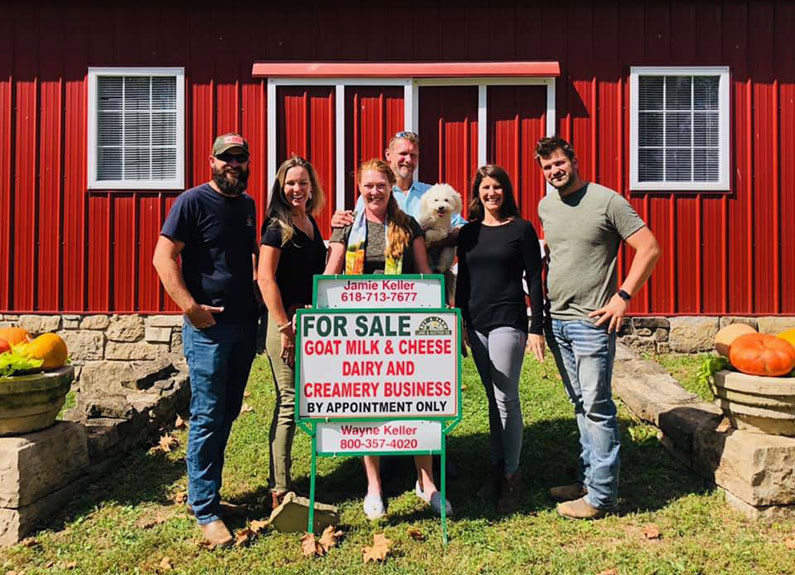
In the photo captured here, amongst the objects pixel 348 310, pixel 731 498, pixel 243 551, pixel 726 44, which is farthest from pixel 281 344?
pixel 726 44

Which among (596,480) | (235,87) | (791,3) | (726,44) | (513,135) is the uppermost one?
(791,3)

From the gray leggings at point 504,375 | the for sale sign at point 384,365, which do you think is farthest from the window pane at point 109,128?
the gray leggings at point 504,375

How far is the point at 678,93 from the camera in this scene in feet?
25.1

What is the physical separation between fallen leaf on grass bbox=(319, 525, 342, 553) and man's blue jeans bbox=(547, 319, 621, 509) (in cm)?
148

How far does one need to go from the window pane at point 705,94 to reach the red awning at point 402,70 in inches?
73.4

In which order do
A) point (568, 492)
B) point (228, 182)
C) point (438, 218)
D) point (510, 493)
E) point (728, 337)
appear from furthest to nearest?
point (438, 218), point (728, 337), point (568, 492), point (510, 493), point (228, 182)

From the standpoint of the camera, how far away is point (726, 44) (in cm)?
758

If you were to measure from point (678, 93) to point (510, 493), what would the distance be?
6.20m

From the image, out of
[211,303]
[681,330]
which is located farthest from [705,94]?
[211,303]

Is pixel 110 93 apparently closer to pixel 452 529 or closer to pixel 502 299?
pixel 502 299

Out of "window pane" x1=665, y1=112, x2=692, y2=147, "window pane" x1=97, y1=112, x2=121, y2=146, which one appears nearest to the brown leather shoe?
"window pane" x1=97, y1=112, x2=121, y2=146

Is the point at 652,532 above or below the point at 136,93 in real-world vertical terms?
below

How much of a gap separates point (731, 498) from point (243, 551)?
9.29 feet

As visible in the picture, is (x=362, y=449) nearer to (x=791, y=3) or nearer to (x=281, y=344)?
(x=281, y=344)
